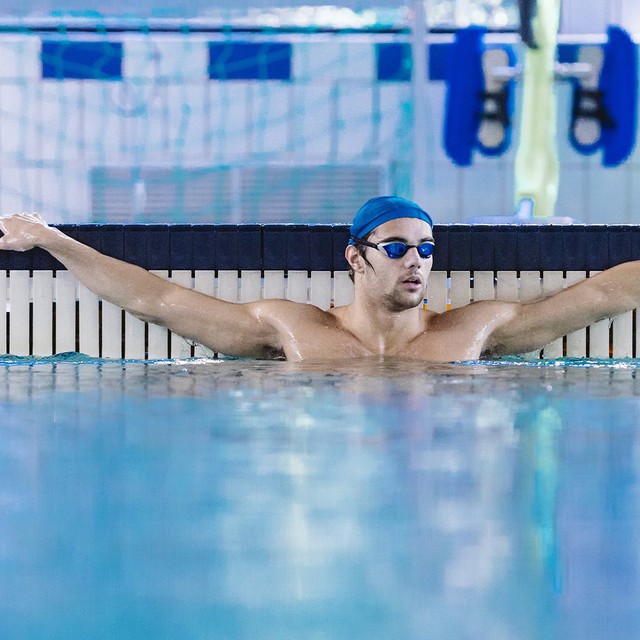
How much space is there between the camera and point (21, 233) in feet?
10.6

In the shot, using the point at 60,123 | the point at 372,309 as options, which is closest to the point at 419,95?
the point at 60,123

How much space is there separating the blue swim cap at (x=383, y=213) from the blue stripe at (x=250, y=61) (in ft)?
13.8

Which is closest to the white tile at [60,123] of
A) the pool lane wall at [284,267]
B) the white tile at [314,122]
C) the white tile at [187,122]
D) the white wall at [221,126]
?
the white wall at [221,126]

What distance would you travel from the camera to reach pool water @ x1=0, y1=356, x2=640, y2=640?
1.83 ft

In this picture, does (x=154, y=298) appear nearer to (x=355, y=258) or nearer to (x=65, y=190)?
(x=355, y=258)

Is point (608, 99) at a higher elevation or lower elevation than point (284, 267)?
higher

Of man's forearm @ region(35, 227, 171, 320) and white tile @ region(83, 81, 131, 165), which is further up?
white tile @ region(83, 81, 131, 165)

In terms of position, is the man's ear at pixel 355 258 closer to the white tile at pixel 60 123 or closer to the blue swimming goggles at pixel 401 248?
the blue swimming goggles at pixel 401 248

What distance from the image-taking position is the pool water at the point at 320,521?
557 mm

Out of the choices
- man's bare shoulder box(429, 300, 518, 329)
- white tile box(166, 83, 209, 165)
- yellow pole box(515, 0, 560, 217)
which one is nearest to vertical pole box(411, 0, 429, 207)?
yellow pole box(515, 0, 560, 217)

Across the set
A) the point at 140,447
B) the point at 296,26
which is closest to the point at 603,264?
the point at 140,447

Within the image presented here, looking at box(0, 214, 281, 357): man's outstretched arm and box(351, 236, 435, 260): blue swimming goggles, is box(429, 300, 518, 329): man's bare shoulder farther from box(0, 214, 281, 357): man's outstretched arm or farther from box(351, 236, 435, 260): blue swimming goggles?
box(0, 214, 281, 357): man's outstretched arm

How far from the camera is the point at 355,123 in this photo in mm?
6641

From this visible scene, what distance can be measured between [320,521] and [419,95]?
241 inches
